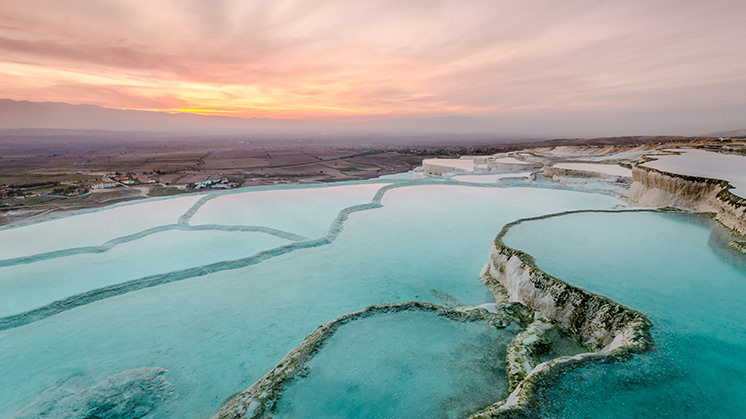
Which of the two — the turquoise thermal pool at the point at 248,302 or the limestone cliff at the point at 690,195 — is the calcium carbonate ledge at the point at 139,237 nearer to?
the turquoise thermal pool at the point at 248,302

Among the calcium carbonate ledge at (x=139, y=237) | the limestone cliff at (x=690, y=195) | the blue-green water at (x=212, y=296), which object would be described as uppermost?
the limestone cliff at (x=690, y=195)

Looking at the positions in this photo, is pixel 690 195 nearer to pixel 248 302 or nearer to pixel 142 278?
pixel 248 302

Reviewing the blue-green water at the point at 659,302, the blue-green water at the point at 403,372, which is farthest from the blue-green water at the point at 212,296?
the blue-green water at the point at 659,302

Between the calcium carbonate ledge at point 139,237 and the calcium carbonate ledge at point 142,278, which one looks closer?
the calcium carbonate ledge at point 142,278

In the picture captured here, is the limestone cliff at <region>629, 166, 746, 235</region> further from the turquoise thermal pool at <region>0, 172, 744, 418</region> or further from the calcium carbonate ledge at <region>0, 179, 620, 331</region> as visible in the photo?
the calcium carbonate ledge at <region>0, 179, 620, 331</region>

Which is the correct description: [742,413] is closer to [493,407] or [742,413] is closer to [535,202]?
[493,407]

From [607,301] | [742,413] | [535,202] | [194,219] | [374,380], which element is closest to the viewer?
[742,413]

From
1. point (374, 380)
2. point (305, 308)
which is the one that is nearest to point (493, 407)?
point (374, 380)
